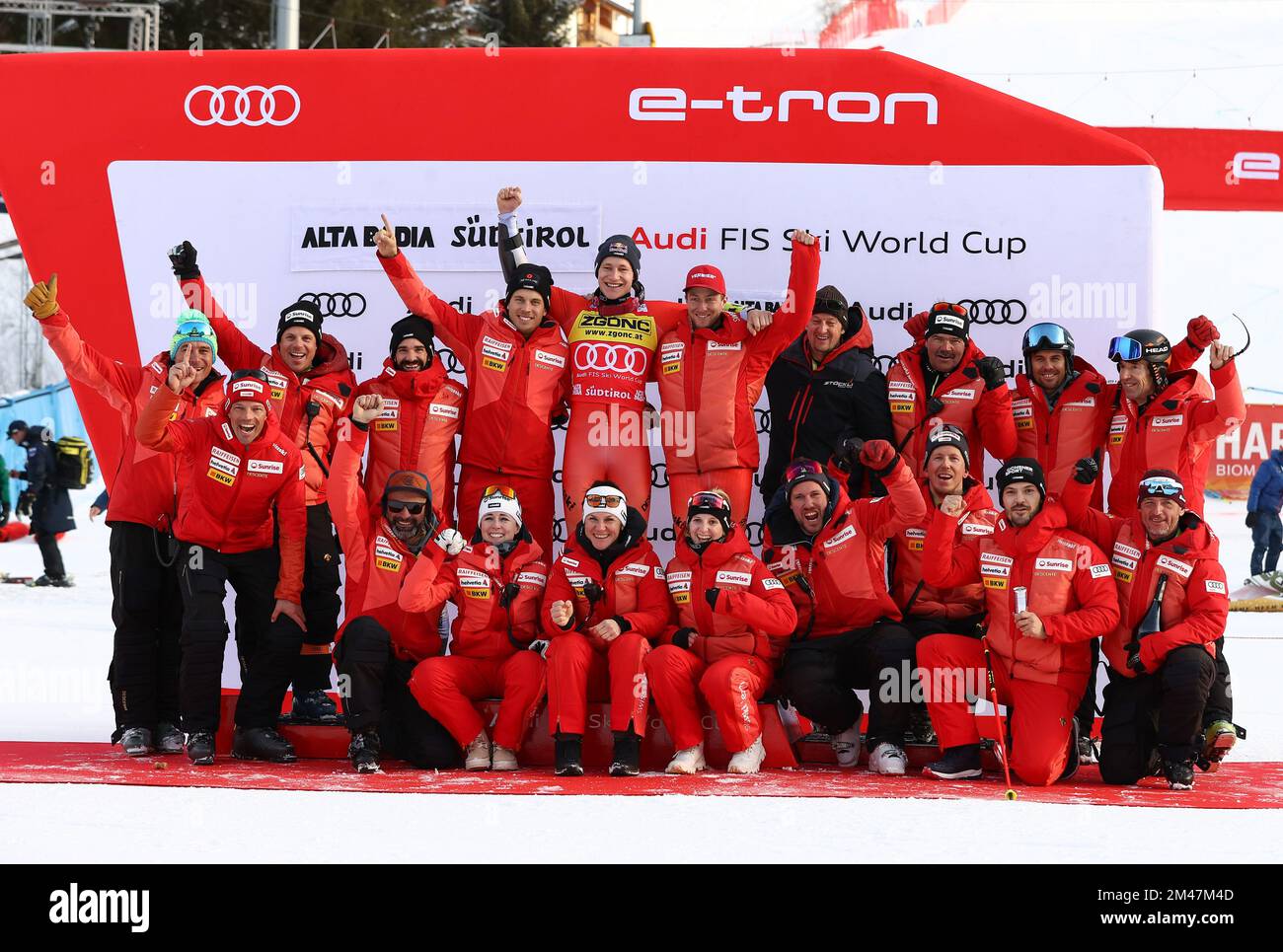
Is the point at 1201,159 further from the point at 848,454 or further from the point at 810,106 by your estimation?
the point at 848,454

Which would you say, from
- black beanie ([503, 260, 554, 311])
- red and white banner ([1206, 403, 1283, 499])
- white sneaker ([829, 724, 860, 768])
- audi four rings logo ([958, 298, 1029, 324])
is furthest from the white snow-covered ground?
red and white banner ([1206, 403, 1283, 499])

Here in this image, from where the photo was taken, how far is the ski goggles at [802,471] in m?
6.07

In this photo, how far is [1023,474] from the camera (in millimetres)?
5891

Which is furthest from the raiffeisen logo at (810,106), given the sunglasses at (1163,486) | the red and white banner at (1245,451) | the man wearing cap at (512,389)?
the red and white banner at (1245,451)

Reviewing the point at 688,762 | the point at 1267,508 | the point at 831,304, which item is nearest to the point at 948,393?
the point at 831,304

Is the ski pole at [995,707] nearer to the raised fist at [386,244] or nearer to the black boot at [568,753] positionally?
the black boot at [568,753]

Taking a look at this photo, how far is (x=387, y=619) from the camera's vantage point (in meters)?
6.06

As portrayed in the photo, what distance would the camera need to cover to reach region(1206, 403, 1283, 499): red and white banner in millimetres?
16859

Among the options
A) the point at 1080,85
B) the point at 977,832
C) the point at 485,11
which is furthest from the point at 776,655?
the point at 485,11

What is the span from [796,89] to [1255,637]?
6.91 meters

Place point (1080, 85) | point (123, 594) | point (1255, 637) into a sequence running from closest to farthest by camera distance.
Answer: point (123, 594) < point (1255, 637) < point (1080, 85)

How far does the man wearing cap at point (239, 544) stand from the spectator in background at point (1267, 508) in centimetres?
1064

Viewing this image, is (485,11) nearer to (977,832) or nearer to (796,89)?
(796,89)
